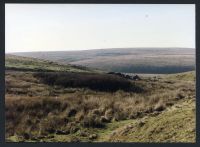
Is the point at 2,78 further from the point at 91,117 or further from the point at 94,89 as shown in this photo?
the point at 94,89

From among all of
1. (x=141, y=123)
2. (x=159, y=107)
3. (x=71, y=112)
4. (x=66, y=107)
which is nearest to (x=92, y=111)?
(x=71, y=112)

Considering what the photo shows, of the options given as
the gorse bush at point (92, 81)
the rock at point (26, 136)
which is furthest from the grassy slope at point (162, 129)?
the gorse bush at point (92, 81)

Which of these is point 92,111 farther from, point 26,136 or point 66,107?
point 26,136

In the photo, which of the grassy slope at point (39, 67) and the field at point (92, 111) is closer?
the field at point (92, 111)

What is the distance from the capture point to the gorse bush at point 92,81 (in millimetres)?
20766

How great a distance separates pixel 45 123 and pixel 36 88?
5.35 m

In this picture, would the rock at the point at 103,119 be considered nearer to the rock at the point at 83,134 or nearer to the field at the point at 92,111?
the field at the point at 92,111

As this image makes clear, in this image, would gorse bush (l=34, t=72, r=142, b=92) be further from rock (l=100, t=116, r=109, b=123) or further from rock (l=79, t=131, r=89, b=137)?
rock (l=79, t=131, r=89, b=137)

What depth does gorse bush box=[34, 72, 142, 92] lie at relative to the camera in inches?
818

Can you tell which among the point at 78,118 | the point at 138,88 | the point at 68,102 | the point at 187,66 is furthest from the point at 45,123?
the point at 187,66

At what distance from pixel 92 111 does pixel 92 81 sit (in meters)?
4.67

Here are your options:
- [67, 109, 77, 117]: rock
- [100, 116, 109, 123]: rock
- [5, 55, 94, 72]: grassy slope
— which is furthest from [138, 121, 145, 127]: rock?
[5, 55, 94, 72]: grassy slope

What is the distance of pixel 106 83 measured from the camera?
2092 cm

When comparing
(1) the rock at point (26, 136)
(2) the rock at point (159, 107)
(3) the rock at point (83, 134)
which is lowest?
(1) the rock at point (26, 136)
